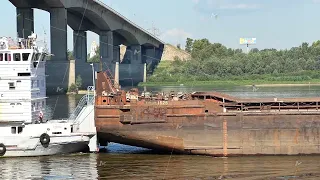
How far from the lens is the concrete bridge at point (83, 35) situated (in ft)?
290

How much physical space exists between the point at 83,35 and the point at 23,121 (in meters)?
84.9

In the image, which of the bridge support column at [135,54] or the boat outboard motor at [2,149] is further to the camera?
the bridge support column at [135,54]

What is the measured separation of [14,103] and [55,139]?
271 cm

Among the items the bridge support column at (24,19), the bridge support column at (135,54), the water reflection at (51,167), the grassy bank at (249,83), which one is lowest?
the water reflection at (51,167)

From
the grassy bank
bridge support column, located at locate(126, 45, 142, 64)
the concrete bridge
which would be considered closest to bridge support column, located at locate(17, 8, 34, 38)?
the concrete bridge

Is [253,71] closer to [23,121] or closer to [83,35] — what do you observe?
[83,35]

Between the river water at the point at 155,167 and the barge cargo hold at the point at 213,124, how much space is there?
66cm


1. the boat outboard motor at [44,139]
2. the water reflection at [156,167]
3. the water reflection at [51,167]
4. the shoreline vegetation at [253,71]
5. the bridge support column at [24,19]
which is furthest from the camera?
the shoreline vegetation at [253,71]

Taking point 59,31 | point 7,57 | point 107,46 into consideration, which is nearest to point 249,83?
point 107,46

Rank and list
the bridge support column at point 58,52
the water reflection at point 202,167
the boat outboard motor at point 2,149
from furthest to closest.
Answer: the bridge support column at point 58,52
the boat outboard motor at point 2,149
the water reflection at point 202,167

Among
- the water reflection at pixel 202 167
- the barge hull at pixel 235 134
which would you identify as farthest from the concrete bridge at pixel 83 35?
the water reflection at pixel 202 167

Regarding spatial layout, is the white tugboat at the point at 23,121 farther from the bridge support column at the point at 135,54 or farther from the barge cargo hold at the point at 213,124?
the bridge support column at the point at 135,54

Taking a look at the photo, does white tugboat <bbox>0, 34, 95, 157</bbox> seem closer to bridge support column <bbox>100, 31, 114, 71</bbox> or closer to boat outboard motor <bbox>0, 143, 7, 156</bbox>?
boat outboard motor <bbox>0, 143, 7, 156</bbox>

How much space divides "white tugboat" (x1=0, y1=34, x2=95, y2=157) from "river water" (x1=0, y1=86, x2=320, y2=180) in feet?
1.91
